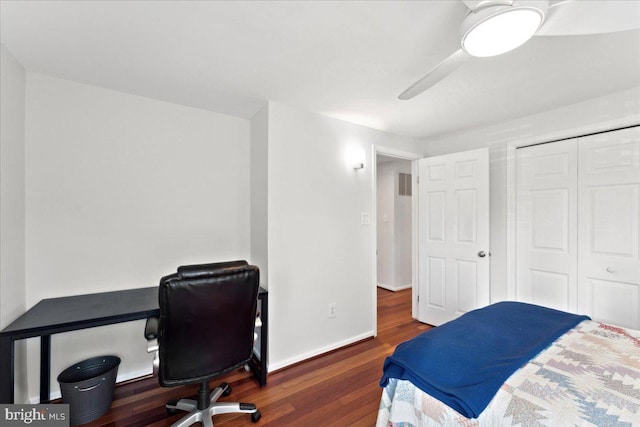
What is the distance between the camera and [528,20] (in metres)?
1.03

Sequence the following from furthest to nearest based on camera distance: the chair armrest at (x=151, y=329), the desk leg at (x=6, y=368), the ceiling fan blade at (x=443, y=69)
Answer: the chair armrest at (x=151, y=329), the desk leg at (x=6, y=368), the ceiling fan blade at (x=443, y=69)

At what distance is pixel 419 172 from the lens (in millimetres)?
3346

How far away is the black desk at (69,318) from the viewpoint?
1399 millimetres

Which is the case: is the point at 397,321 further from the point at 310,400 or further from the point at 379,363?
the point at 310,400

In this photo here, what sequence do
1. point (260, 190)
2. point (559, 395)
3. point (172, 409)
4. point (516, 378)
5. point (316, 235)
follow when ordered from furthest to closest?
1. point (316, 235)
2. point (260, 190)
3. point (172, 409)
4. point (516, 378)
5. point (559, 395)

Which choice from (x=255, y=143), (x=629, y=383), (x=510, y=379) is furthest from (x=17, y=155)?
(x=629, y=383)

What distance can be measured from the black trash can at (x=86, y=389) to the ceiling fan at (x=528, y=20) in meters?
2.77

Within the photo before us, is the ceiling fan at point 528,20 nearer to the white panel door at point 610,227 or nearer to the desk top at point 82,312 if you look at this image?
the white panel door at point 610,227

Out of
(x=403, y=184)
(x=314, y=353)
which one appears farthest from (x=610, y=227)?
(x=403, y=184)

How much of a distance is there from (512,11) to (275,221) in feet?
6.24

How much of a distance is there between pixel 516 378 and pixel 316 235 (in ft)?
5.67

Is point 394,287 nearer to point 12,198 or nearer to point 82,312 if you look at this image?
point 82,312

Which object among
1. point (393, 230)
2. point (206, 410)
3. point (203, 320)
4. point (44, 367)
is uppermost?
point (393, 230)

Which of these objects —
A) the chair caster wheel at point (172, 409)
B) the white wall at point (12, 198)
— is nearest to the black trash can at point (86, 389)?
the white wall at point (12, 198)
